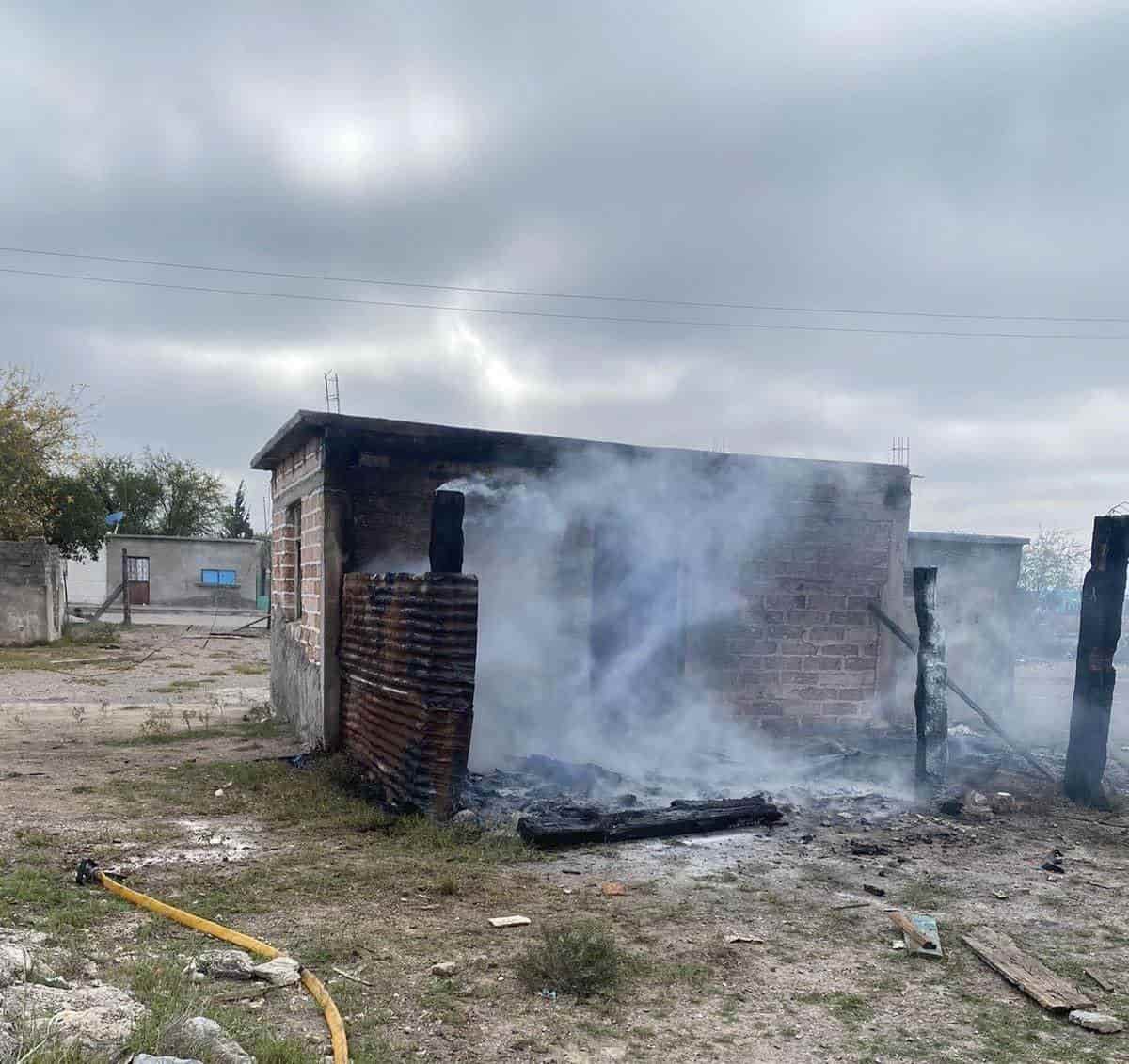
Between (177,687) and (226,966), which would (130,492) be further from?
(226,966)

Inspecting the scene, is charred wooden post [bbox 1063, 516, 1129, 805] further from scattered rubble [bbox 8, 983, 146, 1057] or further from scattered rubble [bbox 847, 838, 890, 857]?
scattered rubble [bbox 8, 983, 146, 1057]

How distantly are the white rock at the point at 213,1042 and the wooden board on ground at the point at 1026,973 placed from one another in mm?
3516

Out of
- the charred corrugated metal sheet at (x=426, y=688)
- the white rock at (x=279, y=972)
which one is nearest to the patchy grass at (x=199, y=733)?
the charred corrugated metal sheet at (x=426, y=688)

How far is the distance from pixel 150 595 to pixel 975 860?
1412 inches

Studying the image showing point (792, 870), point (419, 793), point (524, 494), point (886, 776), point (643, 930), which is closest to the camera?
point (643, 930)

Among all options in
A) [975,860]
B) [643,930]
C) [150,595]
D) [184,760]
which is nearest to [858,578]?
[975,860]

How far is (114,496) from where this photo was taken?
5009 cm

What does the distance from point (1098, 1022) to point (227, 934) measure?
4173mm

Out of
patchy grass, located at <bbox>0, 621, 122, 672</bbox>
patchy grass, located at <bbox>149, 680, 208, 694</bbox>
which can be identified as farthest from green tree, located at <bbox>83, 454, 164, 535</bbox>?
patchy grass, located at <bbox>149, 680, 208, 694</bbox>

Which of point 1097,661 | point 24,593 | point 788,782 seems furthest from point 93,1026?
point 24,593

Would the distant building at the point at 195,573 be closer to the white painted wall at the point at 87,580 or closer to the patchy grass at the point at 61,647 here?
the white painted wall at the point at 87,580

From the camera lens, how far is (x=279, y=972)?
4.24 meters

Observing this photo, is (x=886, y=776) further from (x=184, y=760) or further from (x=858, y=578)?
(x=184, y=760)

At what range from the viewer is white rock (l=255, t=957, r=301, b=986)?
4.21 metres
